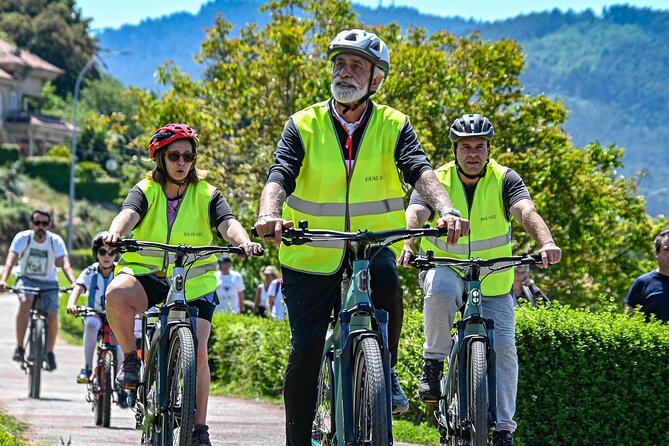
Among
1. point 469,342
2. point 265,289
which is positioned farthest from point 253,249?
point 265,289

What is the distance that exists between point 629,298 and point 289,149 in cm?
583

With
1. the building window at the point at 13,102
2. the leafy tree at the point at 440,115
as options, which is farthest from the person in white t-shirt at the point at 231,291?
the building window at the point at 13,102

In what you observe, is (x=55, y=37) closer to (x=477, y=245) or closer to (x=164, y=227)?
(x=164, y=227)

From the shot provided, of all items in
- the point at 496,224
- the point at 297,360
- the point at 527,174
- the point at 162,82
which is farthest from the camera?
the point at 162,82

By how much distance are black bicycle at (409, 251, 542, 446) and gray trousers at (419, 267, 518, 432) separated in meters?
0.16

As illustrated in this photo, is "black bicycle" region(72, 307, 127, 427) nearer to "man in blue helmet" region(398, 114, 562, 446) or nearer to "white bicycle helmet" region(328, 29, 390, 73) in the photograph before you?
"man in blue helmet" region(398, 114, 562, 446)

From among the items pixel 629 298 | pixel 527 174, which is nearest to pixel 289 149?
pixel 629 298

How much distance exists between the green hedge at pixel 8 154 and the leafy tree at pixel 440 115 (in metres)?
62.7

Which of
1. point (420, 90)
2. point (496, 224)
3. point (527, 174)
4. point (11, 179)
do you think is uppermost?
point (11, 179)

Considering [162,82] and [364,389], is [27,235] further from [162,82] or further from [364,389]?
[364,389]

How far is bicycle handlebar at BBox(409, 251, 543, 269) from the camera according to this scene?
6848 millimetres

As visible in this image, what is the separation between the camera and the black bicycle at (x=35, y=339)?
1445 cm

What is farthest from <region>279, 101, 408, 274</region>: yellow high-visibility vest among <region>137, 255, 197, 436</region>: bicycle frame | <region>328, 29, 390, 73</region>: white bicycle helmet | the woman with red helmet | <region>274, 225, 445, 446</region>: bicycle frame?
the woman with red helmet

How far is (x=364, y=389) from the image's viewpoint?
5.68m
